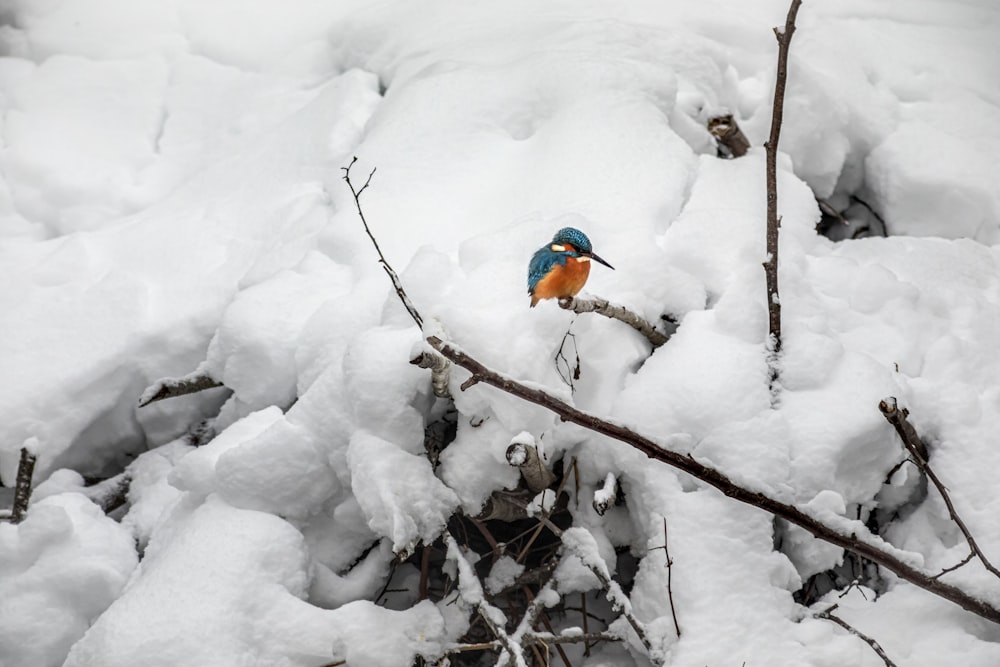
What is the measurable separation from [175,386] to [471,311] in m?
1.12

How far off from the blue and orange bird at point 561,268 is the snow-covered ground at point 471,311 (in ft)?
0.59

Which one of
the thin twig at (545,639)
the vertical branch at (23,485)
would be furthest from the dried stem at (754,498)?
the vertical branch at (23,485)

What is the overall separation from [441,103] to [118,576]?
195 cm

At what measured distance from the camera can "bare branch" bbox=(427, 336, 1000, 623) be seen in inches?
57.9

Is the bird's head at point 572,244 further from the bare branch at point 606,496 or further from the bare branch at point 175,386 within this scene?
the bare branch at point 175,386

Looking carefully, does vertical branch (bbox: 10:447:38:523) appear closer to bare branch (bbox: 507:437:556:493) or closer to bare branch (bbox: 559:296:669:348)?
bare branch (bbox: 507:437:556:493)

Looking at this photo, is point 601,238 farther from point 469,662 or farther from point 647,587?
point 469,662

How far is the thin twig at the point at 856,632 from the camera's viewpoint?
1418 millimetres

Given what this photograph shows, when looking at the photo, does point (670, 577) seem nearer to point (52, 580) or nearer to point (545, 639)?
point (545, 639)

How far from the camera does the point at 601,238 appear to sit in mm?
2094

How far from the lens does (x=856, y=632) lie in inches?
59.1

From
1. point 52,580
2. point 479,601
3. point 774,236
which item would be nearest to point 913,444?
point 774,236

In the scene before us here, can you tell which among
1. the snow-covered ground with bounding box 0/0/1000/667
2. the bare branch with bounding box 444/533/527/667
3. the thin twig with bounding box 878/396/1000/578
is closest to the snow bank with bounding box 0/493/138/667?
the snow-covered ground with bounding box 0/0/1000/667

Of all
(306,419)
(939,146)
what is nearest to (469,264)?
(306,419)
